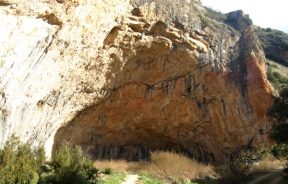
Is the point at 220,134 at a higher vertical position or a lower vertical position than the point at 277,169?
higher

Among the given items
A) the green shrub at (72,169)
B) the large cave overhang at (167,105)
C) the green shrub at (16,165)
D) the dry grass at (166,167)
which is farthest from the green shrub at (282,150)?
the green shrub at (16,165)

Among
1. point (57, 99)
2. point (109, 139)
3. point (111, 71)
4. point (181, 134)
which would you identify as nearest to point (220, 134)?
point (181, 134)

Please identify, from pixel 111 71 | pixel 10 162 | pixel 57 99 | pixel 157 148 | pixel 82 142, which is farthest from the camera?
pixel 157 148

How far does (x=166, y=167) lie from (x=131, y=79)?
554 cm

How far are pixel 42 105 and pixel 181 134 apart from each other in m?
11.1

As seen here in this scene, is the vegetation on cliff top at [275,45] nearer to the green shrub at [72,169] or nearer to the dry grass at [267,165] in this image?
the dry grass at [267,165]

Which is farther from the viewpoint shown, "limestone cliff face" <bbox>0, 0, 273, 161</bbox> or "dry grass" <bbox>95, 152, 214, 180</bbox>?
"dry grass" <bbox>95, 152, 214, 180</bbox>

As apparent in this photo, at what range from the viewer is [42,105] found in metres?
16.7

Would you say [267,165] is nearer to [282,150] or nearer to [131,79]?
[282,150]

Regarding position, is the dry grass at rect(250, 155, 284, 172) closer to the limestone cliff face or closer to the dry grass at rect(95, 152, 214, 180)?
the dry grass at rect(95, 152, 214, 180)

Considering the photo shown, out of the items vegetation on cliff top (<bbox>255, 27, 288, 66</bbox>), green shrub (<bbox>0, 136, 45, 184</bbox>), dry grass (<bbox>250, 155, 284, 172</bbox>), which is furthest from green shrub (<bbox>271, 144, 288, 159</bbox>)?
vegetation on cliff top (<bbox>255, 27, 288, 66</bbox>)

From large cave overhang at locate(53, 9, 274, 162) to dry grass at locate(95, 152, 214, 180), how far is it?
2.82 meters

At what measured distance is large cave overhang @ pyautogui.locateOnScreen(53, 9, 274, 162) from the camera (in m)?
21.7

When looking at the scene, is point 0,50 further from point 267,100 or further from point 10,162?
point 267,100
